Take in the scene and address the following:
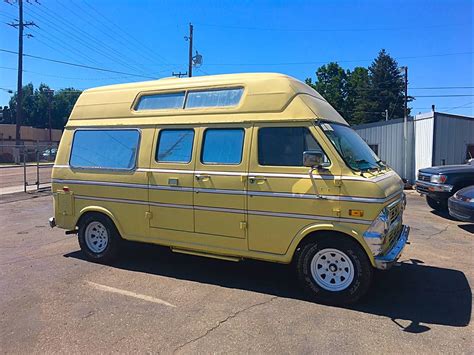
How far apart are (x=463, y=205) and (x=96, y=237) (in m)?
7.57

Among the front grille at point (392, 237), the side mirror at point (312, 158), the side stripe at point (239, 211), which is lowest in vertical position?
the front grille at point (392, 237)

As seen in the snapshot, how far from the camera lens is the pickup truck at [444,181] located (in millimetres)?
10672

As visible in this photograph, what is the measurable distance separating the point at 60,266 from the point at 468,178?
1004 centimetres

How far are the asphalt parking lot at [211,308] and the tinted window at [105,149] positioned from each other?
5.26 ft

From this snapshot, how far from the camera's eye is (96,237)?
6.57m

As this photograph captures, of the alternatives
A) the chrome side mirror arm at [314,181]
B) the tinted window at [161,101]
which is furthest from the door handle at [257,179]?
the tinted window at [161,101]

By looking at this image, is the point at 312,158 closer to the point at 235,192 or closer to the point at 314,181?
the point at 314,181

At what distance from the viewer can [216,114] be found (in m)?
5.52

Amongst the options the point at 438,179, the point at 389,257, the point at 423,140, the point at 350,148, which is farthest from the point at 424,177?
the point at 423,140

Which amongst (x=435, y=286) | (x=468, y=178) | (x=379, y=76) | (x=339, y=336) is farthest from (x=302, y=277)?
(x=379, y=76)

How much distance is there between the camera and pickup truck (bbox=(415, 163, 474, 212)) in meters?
10.7

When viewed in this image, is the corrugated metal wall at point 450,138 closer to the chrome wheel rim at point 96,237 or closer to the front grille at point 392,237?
the front grille at point 392,237

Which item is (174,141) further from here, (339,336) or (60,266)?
(339,336)

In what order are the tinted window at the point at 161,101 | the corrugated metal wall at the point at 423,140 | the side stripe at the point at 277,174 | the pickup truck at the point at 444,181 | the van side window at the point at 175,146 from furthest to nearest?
the corrugated metal wall at the point at 423,140, the pickup truck at the point at 444,181, the tinted window at the point at 161,101, the van side window at the point at 175,146, the side stripe at the point at 277,174
